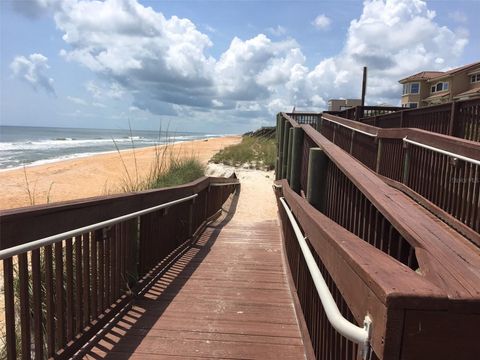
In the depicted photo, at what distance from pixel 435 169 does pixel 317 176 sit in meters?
1.93

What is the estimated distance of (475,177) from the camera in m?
4.26

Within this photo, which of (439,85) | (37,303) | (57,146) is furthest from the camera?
(57,146)

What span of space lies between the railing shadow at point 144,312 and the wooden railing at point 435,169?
306 cm

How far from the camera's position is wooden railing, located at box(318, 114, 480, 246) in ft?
14.2

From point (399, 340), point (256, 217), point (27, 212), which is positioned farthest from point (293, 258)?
point (256, 217)

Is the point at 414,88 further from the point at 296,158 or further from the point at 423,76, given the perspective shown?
the point at 296,158

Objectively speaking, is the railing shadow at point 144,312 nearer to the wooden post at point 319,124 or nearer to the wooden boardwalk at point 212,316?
the wooden boardwalk at point 212,316

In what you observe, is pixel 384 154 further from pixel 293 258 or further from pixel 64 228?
pixel 64 228

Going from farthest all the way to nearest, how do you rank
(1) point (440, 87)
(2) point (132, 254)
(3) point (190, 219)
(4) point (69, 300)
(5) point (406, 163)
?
1. (1) point (440, 87)
2. (3) point (190, 219)
3. (5) point (406, 163)
4. (2) point (132, 254)
5. (4) point (69, 300)

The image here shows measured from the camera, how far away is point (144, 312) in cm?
376

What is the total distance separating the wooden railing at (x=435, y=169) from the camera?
4336mm

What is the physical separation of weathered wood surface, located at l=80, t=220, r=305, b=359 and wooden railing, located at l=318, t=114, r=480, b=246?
204 centimetres

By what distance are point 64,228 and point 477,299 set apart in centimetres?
257

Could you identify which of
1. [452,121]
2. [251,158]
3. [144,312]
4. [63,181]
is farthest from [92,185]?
[144,312]
